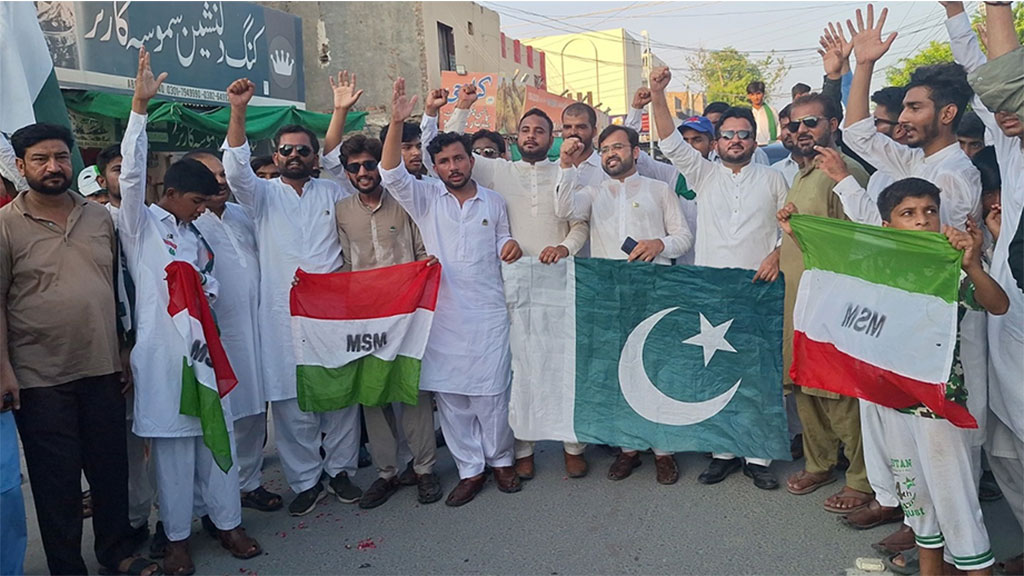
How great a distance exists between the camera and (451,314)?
4.34m

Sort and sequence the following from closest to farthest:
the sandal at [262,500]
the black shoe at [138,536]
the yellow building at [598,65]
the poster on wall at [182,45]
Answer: the black shoe at [138,536], the sandal at [262,500], the poster on wall at [182,45], the yellow building at [598,65]

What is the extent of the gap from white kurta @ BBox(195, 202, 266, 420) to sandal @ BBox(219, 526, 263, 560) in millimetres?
623

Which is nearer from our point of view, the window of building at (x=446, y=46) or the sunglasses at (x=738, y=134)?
the sunglasses at (x=738, y=134)

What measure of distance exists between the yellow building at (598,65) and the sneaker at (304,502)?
40.1 m

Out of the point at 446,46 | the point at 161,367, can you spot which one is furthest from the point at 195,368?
the point at 446,46

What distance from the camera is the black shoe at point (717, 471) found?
420 centimetres

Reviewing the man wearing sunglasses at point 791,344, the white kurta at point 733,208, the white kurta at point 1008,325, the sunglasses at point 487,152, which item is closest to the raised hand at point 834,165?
the man wearing sunglasses at point 791,344

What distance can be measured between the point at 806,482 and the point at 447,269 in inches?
88.6

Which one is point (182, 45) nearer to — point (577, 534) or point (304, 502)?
point (304, 502)

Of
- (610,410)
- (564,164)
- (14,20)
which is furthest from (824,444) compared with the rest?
(14,20)

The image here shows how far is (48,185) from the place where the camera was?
129 inches

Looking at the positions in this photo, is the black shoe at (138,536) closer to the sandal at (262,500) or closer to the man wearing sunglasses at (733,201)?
the sandal at (262,500)

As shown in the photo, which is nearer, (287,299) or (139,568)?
(139,568)

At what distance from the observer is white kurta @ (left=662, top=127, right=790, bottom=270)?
4223 millimetres
